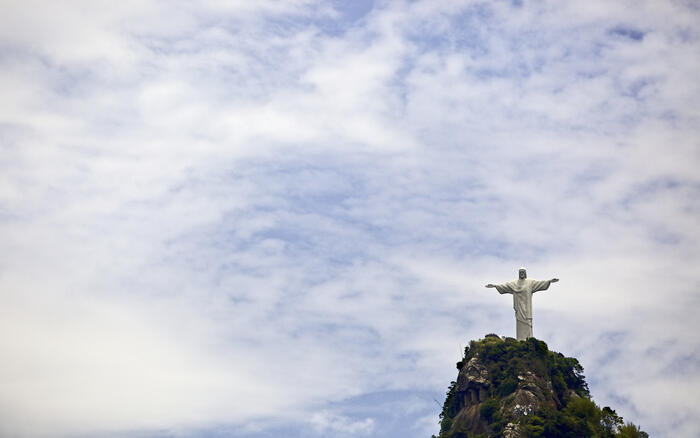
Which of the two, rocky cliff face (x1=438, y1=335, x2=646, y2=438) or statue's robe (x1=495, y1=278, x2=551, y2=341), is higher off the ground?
statue's robe (x1=495, y1=278, x2=551, y2=341)

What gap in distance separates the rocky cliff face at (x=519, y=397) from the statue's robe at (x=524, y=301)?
1.18 meters

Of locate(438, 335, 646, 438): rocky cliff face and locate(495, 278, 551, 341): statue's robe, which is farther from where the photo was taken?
locate(495, 278, 551, 341): statue's robe

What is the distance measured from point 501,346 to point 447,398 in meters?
8.24

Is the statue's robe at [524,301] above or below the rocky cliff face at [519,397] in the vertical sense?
above

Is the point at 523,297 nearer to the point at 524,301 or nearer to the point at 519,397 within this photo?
the point at 524,301

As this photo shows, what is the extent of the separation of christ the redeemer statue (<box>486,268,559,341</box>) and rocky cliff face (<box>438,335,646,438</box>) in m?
1.23

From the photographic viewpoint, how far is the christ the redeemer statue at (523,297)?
89000mm

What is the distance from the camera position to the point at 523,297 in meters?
89.1

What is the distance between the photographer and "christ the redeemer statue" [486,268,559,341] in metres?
89.0

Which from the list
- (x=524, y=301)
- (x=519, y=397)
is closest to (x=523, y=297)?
(x=524, y=301)

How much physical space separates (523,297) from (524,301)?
423mm

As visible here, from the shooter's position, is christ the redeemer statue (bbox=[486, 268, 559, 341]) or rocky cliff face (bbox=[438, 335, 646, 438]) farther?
christ the redeemer statue (bbox=[486, 268, 559, 341])

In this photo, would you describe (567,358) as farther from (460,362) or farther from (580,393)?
(460,362)

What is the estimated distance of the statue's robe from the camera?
8900 centimetres
